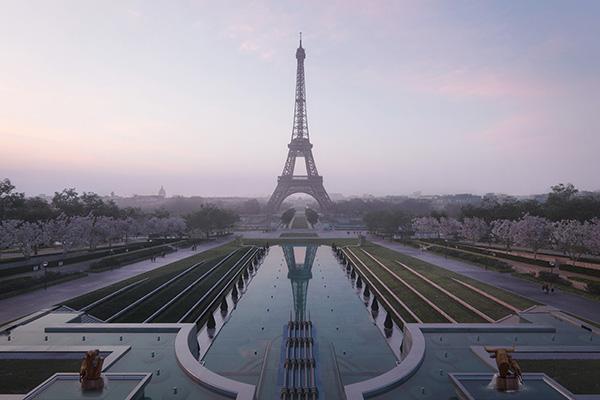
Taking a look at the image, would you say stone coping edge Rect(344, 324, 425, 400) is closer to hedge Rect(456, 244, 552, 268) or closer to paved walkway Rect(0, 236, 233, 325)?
paved walkway Rect(0, 236, 233, 325)

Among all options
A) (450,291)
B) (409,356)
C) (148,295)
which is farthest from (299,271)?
(409,356)

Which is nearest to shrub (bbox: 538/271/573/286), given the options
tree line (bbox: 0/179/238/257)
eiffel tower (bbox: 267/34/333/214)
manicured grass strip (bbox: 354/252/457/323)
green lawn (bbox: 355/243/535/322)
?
green lawn (bbox: 355/243/535/322)

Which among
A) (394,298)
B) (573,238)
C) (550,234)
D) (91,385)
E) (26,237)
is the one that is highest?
(26,237)

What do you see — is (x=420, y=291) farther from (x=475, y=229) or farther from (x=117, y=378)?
(x=475, y=229)

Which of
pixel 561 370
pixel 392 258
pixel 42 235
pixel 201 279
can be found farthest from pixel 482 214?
pixel 42 235

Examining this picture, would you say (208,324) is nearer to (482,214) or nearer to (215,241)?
(215,241)

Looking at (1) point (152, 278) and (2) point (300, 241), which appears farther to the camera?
(2) point (300, 241)
